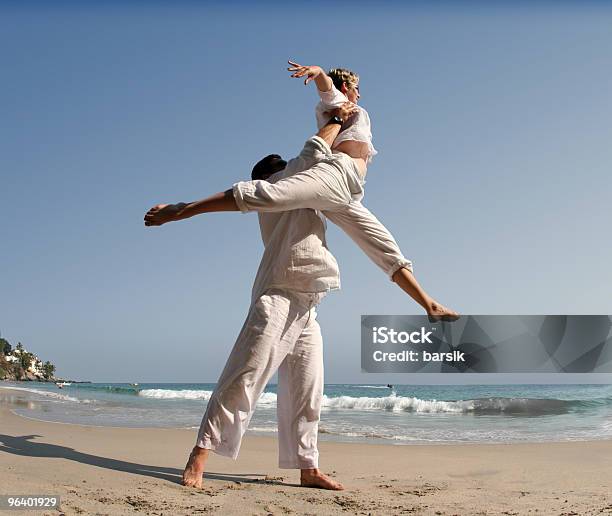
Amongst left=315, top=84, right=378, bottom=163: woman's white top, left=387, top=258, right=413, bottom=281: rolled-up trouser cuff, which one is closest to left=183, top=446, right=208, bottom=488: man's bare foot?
left=387, top=258, right=413, bottom=281: rolled-up trouser cuff

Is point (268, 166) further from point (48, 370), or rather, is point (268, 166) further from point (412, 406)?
point (48, 370)

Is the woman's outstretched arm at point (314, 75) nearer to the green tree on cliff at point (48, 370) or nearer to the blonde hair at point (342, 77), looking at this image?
the blonde hair at point (342, 77)

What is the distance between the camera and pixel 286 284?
283 centimetres

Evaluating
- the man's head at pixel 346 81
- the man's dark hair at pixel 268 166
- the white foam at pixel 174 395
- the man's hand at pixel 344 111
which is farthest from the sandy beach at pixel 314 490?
the white foam at pixel 174 395

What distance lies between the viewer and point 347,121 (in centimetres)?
304

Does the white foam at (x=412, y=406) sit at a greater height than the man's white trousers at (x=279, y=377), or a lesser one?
lesser

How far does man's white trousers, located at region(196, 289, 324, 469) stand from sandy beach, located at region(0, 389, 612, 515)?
20 cm

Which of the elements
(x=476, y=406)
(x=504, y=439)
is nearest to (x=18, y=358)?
(x=476, y=406)

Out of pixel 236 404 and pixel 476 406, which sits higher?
pixel 236 404

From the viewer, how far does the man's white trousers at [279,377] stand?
2762 mm

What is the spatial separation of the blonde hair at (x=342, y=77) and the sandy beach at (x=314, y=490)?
1946mm

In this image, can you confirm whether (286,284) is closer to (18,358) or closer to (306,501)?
(306,501)

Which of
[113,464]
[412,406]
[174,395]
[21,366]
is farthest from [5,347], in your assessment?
[113,464]

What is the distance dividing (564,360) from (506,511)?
11.6 metres
